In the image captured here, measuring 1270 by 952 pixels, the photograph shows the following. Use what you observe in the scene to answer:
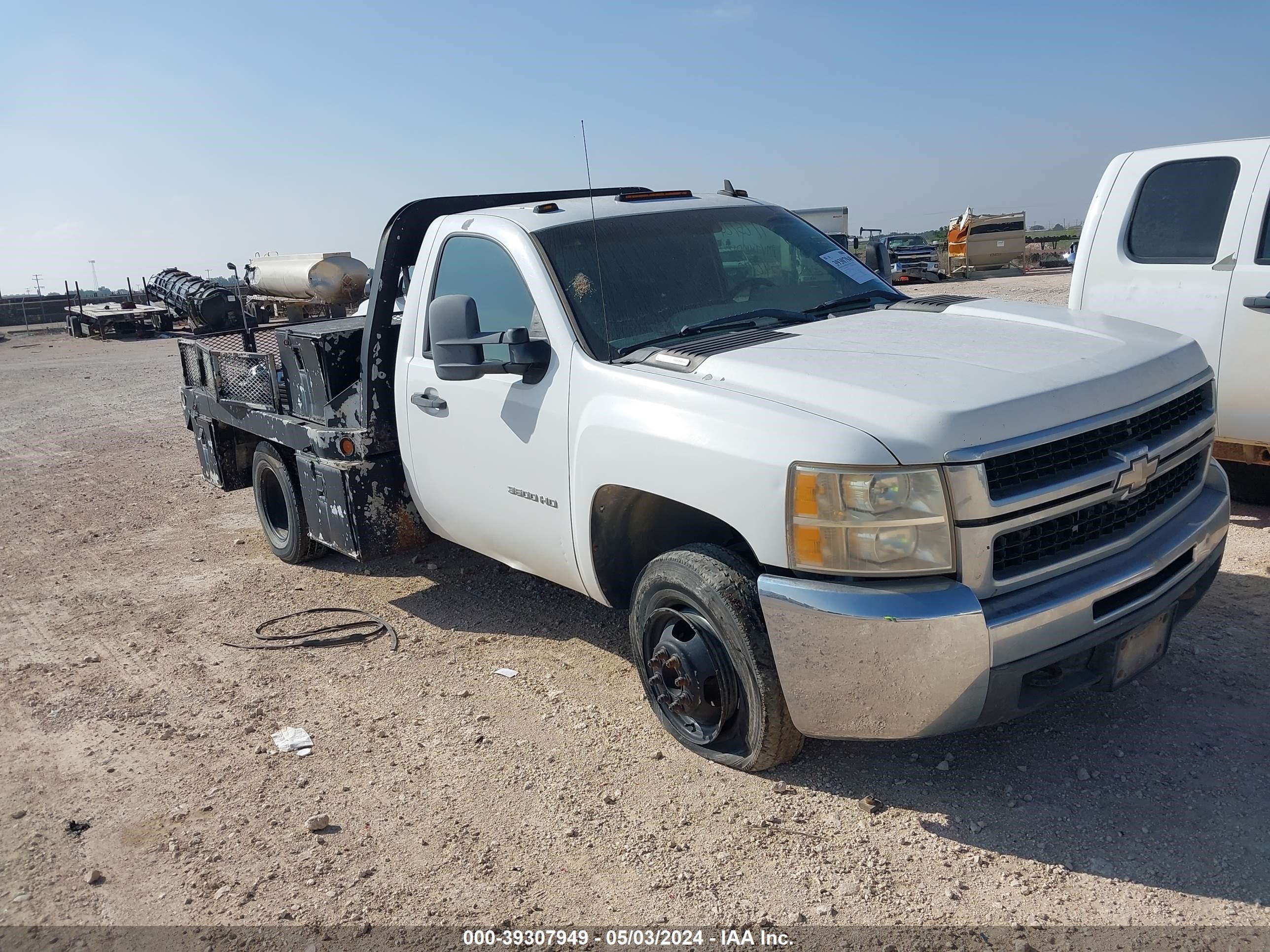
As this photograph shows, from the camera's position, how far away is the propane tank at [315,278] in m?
25.6

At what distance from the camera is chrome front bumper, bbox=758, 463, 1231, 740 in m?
2.84

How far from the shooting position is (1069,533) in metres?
3.11

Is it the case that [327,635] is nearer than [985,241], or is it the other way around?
[327,635]

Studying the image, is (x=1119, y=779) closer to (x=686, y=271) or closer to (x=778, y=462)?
(x=778, y=462)

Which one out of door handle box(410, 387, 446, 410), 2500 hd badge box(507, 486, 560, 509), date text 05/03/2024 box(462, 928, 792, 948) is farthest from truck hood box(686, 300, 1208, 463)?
door handle box(410, 387, 446, 410)

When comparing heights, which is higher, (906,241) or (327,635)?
(906,241)

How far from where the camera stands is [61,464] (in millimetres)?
10562

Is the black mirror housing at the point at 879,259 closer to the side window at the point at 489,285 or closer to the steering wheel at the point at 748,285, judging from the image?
the steering wheel at the point at 748,285

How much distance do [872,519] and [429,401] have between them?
8.03 feet

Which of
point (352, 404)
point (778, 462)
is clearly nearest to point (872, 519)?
point (778, 462)

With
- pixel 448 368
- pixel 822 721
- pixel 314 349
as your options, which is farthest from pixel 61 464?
pixel 822 721

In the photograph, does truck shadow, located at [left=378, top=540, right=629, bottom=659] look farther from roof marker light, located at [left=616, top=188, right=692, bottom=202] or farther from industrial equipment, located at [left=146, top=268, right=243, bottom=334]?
industrial equipment, located at [left=146, top=268, right=243, bottom=334]

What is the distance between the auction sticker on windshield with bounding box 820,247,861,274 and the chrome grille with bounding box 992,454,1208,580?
163cm

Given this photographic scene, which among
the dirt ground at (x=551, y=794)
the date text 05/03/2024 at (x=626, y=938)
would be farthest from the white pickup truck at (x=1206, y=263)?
the date text 05/03/2024 at (x=626, y=938)
